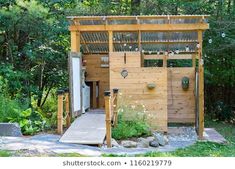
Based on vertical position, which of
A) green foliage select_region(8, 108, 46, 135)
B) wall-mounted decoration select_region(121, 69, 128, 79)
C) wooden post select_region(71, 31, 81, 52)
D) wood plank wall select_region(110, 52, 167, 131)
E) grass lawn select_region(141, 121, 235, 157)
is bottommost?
grass lawn select_region(141, 121, 235, 157)

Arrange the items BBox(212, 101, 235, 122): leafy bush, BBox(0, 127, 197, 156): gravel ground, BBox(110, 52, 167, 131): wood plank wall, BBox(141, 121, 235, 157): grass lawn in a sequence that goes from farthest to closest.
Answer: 1. BBox(212, 101, 235, 122): leafy bush
2. BBox(110, 52, 167, 131): wood plank wall
3. BBox(141, 121, 235, 157): grass lawn
4. BBox(0, 127, 197, 156): gravel ground

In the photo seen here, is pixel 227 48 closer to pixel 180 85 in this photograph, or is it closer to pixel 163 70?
pixel 180 85

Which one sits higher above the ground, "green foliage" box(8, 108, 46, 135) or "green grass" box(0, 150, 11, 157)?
"green foliage" box(8, 108, 46, 135)

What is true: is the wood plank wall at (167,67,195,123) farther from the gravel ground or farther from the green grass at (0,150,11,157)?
the green grass at (0,150,11,157)

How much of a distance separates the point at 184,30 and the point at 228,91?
18.6ft

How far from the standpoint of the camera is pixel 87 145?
810 cm

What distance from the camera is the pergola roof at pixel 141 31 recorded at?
33.4ft

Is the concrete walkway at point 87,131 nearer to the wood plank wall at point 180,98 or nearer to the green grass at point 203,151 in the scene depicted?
the green grass at point 203,151

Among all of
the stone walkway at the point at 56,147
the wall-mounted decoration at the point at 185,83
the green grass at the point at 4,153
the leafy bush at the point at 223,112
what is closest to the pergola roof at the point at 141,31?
the wall-mounted decoration at the point at 185,83

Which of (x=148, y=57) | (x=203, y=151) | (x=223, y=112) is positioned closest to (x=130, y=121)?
(x=203, y=151)

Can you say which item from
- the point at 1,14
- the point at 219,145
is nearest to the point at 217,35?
the point at 219,145

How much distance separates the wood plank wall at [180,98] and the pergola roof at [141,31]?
0.77 meters

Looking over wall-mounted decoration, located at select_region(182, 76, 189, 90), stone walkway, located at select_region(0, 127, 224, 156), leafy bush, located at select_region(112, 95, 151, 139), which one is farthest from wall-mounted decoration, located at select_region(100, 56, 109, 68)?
stone walkway, located at select_region(0, 127, 224, 156)

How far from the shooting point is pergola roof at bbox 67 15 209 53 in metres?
10.2
